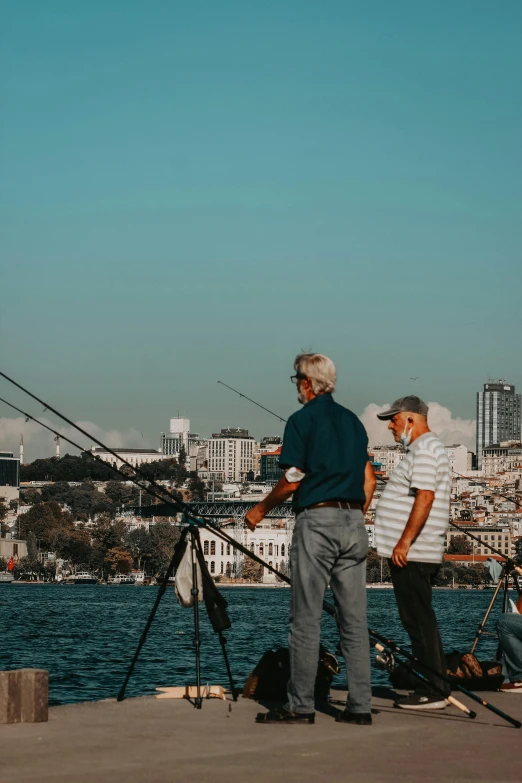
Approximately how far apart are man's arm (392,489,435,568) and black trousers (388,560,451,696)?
0.29 ft

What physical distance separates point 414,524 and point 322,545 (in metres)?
0.80

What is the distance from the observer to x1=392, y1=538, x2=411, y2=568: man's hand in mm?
6516

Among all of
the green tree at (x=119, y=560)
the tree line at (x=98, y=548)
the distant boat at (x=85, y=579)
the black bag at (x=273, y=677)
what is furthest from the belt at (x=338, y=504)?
the green tree at (x=119, y=560)

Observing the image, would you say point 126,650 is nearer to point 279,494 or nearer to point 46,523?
point 279,494

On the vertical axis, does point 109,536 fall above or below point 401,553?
above

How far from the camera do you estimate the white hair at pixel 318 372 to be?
20.0ft

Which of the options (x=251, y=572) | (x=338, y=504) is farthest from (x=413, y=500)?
(x=251, y=572)

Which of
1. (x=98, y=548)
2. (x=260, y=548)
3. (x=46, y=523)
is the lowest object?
(x=98, y=548)

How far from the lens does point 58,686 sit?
60.2ft

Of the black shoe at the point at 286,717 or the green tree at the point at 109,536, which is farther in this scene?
the green tree at the point at 109,536

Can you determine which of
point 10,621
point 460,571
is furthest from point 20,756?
point 460,571

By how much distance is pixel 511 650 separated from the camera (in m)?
7.47

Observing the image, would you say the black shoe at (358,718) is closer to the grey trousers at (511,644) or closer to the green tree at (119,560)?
the grey trousers at (511,644)

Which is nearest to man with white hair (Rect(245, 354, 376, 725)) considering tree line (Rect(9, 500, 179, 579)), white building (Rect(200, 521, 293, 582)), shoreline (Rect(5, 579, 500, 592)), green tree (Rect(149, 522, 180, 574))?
shoreline (Rect(5, 579, 500, 592))
